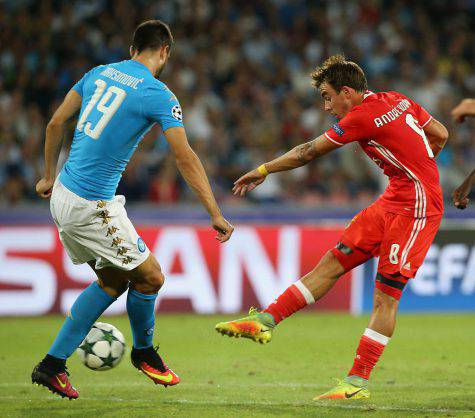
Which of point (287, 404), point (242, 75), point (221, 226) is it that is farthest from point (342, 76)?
Answer: point (242, 75)

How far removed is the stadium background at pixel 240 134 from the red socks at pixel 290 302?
462cm

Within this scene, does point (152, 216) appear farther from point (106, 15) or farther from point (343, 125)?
point (343, 125)

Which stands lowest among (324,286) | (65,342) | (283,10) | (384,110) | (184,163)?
(65,342)

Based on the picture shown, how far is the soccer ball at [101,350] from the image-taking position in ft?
21.2

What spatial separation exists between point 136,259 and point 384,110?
193 centimetres

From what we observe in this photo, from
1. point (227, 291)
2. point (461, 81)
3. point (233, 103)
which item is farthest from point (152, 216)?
point (461, 81)

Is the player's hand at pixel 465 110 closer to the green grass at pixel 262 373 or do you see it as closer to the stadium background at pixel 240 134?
the green grass at pixel 262 373

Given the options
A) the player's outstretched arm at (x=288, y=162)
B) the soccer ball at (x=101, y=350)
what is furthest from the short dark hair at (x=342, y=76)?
the soccer ball at (x=101, y=350)

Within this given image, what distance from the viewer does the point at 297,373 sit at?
7672 millimetres

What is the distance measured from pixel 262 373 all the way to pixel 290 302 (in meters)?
1.28

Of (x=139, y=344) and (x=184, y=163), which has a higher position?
(x=184, y=163)

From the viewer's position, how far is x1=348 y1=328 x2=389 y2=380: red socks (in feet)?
20.9

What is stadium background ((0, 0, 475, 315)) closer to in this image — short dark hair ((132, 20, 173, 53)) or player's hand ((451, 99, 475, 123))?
short dark hair ((132, 20, 173, 53))

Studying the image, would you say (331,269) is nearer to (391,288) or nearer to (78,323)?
(391,288)
